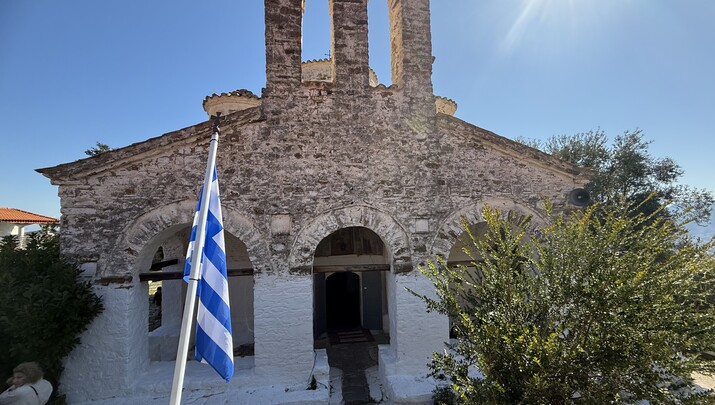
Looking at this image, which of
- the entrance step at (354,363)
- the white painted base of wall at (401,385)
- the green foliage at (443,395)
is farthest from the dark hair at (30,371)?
the green foliage at (443,395)

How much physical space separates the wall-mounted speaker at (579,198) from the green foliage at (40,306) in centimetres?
860

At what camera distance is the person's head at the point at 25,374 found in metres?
4.08

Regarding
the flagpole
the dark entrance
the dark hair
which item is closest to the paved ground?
the dark entrance

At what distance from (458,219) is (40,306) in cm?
653

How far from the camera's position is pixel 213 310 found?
9.94 feet

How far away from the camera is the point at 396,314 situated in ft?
19.7

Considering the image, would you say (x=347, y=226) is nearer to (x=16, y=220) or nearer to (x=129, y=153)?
(x=129, y=153)

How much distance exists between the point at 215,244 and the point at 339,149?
3.33m

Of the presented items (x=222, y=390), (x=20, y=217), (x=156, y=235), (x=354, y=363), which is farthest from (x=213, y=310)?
(x=20, y=217)

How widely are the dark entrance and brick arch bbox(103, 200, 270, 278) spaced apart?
17.2ft

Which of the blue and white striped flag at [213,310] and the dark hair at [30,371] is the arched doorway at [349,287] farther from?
the dark hair at [30,371]

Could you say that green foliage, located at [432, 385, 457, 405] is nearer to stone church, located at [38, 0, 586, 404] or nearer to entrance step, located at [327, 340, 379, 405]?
stone church, located at [38, 0, 586, 404]

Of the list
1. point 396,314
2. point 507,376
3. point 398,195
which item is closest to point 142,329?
point 396,314

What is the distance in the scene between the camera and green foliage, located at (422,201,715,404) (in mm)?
2957
